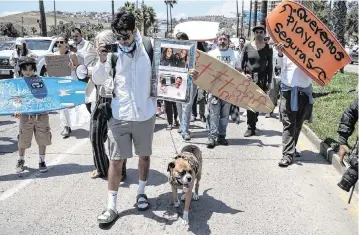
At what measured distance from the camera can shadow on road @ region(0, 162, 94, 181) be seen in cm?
540

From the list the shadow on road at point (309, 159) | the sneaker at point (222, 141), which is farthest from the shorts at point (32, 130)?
the shadow on road at point (309, 159)

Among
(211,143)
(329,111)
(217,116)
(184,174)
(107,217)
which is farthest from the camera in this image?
(329,111)

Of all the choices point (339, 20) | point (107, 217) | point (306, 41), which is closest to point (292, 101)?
point (306, 41)

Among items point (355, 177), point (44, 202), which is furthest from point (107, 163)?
point (355, 177)

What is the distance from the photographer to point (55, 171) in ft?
18.4

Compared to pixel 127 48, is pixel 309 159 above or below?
below

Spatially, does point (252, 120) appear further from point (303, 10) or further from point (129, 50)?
point (129, 50)

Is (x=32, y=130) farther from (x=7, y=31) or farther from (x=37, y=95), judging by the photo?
(x=7, y=31)

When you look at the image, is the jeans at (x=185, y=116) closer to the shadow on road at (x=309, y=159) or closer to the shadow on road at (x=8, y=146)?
the shadow on road at (x=309, y=159)

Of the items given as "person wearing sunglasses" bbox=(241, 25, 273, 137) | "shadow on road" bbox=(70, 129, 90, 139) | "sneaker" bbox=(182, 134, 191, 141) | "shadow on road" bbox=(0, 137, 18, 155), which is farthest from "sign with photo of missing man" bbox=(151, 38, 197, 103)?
"shadow on road" bbox=(70, 129, 90, 139)

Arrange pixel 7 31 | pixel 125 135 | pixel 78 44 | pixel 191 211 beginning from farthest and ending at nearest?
pixel 7 31 → pixel 78 44 → pixel 191 211 → pixel 125 135

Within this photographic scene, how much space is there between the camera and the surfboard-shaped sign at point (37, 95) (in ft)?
18.0

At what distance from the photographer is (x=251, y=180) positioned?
536cm

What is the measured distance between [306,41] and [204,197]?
9.02 feet
